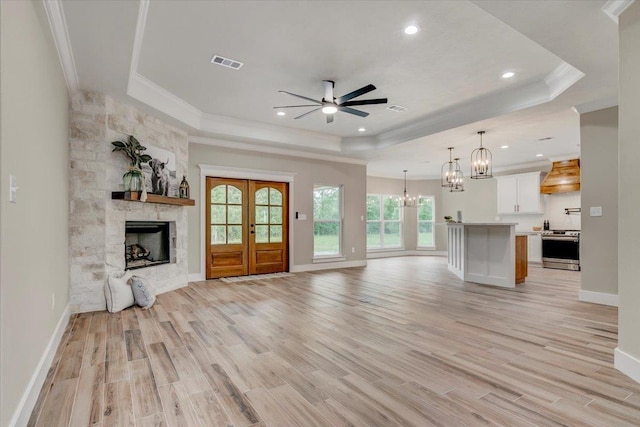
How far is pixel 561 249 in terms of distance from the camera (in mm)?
8117

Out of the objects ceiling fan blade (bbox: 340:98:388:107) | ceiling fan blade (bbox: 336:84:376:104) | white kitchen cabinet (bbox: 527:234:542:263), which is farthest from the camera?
white kitchen cabinet (bbox: 527:234:542:263)

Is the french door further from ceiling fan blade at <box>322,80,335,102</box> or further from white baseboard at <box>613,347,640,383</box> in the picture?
white baseboard at <box>613,347,640,383</box>

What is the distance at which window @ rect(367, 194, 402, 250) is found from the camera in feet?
36.8

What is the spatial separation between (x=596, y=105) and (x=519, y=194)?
5.20 meters

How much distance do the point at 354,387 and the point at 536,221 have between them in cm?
904

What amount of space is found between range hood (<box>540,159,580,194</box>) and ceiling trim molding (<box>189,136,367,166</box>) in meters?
4.86

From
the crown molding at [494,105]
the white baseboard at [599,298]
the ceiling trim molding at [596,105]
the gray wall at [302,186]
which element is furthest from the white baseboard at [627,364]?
the gray wall at [302,186]

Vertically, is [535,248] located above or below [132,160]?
below

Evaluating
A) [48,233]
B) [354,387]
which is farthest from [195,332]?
[354,387]

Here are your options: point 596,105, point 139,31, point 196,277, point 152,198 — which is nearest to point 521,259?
point 596,105

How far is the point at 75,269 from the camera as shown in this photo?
405 cm

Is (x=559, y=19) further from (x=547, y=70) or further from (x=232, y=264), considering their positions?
(x=232, y=264)

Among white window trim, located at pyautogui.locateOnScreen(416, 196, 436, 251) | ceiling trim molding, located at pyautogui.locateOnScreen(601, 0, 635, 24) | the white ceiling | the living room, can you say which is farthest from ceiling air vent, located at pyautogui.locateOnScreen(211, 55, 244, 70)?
white window trim, located at pyautogui.locateOnScreen(416, 196, 436, 251)

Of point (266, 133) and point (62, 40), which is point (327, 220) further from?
point (62, 40)
